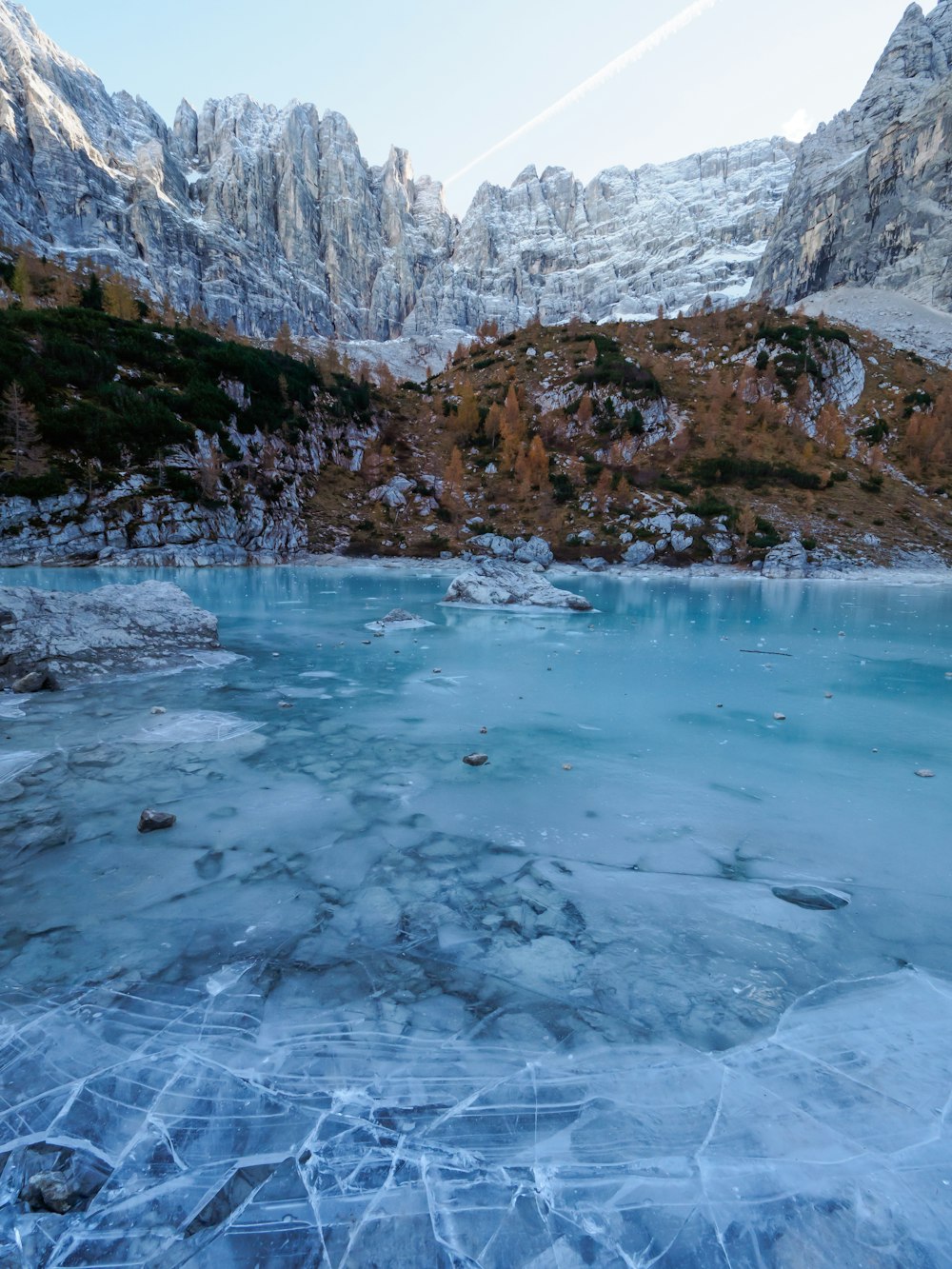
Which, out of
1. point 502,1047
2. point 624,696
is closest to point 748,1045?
point 502,1047

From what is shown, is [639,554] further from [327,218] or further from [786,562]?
[327,218]

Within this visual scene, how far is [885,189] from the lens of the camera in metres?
94.8

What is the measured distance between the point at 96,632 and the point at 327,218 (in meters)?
176

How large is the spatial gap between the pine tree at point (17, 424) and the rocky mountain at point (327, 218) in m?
81.5

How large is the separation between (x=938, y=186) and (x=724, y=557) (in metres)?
94.0

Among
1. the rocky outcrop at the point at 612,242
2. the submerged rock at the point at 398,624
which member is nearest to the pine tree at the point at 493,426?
the submerged rock at the point at 398,624

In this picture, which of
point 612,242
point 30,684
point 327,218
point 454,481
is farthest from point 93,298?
point 612,242

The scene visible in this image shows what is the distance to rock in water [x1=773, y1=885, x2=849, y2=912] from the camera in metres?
4.55

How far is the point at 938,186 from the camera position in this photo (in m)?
88.5

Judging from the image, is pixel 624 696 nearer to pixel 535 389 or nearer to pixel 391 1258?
pixel 391 1258

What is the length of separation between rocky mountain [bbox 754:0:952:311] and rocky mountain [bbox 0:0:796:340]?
30.6 m

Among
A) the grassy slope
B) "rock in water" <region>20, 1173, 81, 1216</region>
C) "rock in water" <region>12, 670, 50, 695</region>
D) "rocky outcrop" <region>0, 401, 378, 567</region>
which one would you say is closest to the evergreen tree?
the grassy slope

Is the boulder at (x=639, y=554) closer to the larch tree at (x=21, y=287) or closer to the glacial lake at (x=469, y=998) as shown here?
the glacial lake at (x=469, y=998)

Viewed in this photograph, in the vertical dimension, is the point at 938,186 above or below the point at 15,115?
below
